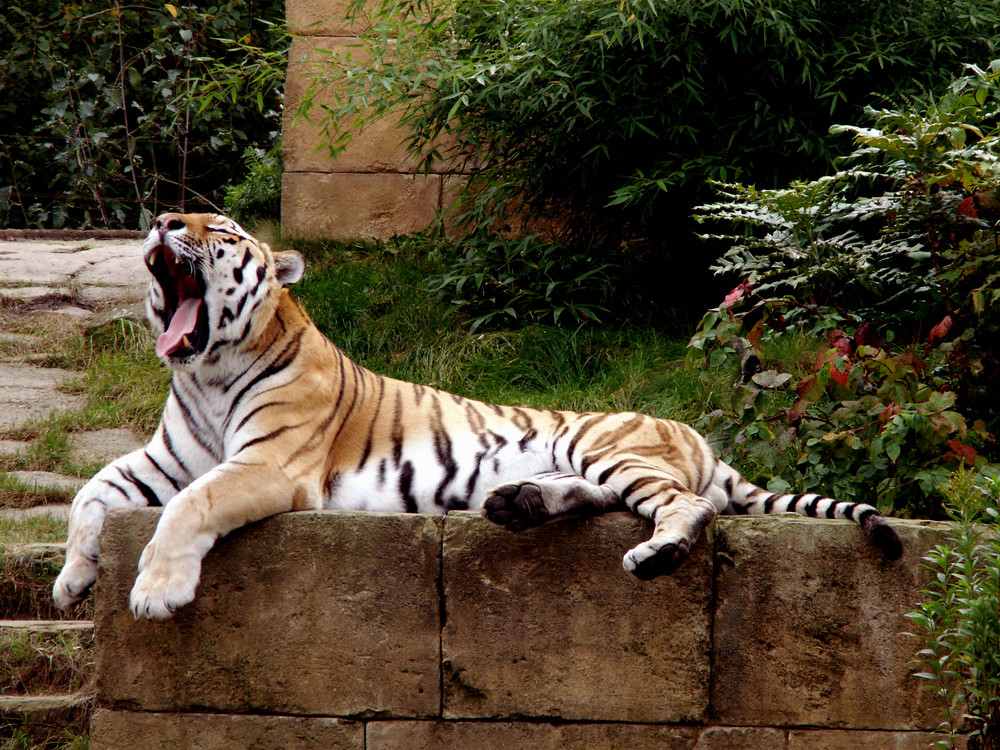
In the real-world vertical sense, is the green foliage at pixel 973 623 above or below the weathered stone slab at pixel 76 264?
above

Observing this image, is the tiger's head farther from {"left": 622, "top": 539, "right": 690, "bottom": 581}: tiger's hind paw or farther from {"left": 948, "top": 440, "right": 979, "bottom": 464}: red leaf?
{"left": 948, "top": 440, "right": 979, "bottom": 464}: red leaf

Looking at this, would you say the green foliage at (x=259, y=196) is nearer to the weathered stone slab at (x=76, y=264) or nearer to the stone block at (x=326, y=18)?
the weathered stone slab at (x=76, y=264)

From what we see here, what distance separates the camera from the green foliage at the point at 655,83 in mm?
5445

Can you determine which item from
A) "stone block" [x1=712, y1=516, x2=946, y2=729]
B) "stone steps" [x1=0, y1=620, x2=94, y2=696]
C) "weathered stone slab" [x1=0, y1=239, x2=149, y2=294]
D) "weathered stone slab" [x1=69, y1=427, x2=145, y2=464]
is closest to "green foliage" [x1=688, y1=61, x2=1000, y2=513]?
"stone block" [x1=712, y1=516, x2=946, y2=729]

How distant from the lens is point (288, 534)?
2.83 metres

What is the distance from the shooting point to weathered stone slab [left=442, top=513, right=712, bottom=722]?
9.30 ft

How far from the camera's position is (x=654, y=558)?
262 centimetres

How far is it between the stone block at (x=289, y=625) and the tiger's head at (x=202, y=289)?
0.60 meters

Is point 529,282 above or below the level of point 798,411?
below

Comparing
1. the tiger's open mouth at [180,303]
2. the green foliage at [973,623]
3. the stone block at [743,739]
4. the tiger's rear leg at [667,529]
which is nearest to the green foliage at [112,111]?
the tiger's open mouth at [180,303]

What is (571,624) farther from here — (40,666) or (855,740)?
(40,666)

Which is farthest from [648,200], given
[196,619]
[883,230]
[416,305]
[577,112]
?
[196,619]

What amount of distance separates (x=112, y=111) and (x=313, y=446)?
839 centimetres

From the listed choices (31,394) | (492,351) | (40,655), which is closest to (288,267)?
(40,655)
